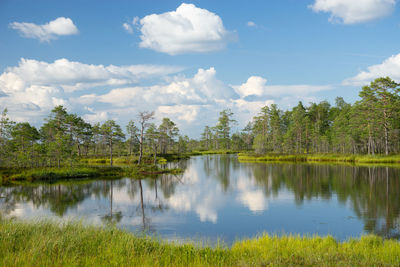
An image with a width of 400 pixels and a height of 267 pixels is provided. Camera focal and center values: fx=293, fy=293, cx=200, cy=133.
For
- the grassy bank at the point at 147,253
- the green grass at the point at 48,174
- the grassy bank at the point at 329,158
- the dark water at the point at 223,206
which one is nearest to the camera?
the grassy bank at the point at 147,253

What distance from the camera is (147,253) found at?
31.4ft

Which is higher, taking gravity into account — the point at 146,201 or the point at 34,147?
the point at 34,147

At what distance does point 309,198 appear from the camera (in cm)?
2417

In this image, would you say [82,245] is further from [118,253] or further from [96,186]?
[96,186]

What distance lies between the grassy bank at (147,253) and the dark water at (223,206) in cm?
391

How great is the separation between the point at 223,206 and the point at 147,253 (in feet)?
41.9

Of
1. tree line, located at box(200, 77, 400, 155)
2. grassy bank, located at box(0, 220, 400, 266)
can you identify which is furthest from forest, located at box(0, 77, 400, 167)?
grassy bank, located at box(0, 220, 400, 266)

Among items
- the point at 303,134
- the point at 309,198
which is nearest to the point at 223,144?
the point at 303,134

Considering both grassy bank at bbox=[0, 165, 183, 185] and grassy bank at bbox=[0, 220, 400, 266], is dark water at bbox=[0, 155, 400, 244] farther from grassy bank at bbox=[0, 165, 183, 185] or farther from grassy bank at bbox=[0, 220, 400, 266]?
→ grassy bank at bbox=[0, 165, 183, 185]

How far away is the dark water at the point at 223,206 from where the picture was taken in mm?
15836

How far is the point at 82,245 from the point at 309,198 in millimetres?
19377

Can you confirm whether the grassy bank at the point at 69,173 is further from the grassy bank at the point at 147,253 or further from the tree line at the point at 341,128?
the tree line at the point at 341,128

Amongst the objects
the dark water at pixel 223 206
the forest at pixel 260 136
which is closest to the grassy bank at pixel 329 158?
the forest at pixel 260 136

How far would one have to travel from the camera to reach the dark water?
623 inches
